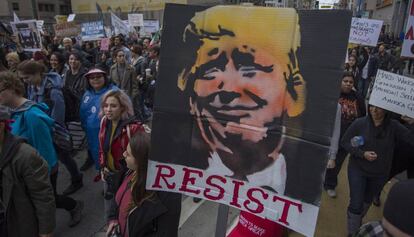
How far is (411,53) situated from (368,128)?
2213 millimetres

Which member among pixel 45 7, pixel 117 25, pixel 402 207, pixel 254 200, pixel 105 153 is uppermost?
pixel 45 7

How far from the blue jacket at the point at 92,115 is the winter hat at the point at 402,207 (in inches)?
138

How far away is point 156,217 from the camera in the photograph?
2.00 meters

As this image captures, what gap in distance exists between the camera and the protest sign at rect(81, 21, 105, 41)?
442 inches

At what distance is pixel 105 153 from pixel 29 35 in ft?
24.0

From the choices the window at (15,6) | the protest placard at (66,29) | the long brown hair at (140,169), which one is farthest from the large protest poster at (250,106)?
the window at (15,6)

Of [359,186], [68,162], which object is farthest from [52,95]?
[359,186]

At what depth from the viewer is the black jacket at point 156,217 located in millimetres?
1987

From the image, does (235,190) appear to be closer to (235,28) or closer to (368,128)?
(235,28)

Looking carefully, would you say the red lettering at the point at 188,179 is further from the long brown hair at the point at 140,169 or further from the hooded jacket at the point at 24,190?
the hooded jacket at the point at 24,190

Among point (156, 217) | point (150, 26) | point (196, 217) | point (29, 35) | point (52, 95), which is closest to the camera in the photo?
point (156, 217)

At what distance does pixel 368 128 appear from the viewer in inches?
129

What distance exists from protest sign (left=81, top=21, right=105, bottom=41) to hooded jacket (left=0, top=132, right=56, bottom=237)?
9.84 metres

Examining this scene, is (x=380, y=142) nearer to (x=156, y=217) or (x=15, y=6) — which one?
(x=156, y=217)
